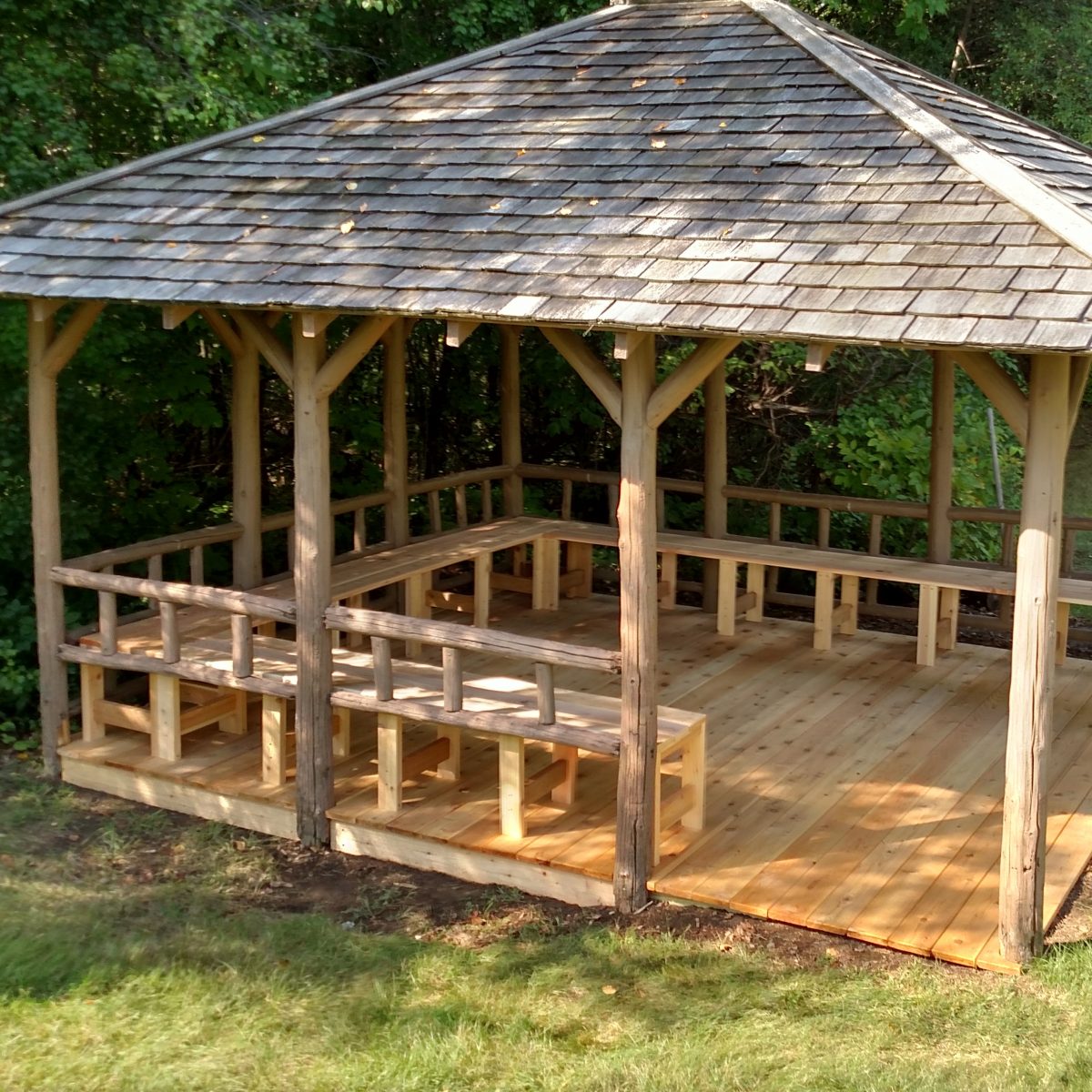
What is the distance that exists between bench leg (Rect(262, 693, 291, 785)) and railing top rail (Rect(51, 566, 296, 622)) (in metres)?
0.45

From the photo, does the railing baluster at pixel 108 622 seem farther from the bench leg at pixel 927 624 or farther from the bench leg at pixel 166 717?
the bench leg at pixel 927 624

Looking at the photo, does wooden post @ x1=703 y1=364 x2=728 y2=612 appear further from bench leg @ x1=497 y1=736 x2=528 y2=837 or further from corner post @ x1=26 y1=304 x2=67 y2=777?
corner post @ x1=26 y1=304 x2=67 y2=777

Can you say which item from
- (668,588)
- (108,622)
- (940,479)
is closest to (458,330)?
(108,622)

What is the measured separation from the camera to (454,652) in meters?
6.68

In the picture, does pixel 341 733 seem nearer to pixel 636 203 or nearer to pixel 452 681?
pixel 452 681

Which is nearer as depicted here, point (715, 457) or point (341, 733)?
point (341, 733)

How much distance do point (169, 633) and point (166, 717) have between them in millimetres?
516

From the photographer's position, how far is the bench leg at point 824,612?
9445mm

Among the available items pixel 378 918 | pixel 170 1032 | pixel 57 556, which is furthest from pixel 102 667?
pixel 170 1032

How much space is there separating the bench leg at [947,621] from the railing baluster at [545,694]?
4.11 meters

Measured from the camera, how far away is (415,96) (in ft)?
26.5

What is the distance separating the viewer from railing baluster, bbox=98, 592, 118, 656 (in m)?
7.67

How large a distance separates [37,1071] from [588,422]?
836 centimetres

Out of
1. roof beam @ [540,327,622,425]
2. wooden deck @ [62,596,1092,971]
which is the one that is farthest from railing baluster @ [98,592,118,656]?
roof beam @ [540,327,622,425]
